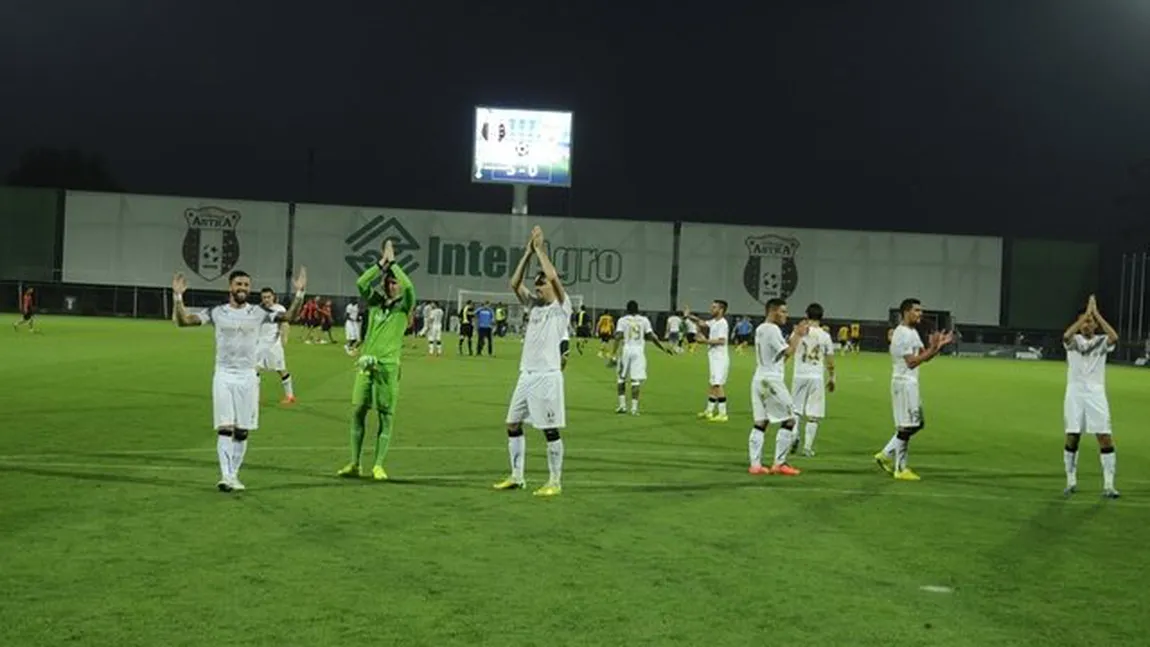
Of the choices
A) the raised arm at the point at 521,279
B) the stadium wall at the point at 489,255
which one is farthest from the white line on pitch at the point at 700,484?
the stadium wall at the point at 489,255

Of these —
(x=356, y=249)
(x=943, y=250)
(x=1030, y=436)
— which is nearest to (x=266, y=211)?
(x=356, y=249)

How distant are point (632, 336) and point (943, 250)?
2508 inches

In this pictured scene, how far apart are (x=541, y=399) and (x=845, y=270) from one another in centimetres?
7200

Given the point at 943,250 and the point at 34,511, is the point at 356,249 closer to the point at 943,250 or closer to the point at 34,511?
the point at 943,250

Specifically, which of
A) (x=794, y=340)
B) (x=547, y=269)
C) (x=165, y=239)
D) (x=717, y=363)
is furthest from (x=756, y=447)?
(x=165, y=239)

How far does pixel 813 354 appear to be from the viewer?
17.0 metres

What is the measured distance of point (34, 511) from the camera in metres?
10.2

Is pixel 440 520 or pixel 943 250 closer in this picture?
pixel 440 520

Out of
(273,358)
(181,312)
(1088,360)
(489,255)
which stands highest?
(489,255)

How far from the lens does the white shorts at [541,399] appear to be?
12.0 metres

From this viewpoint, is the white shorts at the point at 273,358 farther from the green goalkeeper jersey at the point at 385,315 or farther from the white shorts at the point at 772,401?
the white shorts at the point at 772,401

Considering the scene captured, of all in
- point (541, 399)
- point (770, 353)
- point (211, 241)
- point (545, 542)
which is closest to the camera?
point (545, 542)

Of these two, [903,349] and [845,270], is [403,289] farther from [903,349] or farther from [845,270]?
[845,270]

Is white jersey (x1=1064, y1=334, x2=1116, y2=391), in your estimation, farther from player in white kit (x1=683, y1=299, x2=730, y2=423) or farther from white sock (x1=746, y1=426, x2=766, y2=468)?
player in white kit (x1=683, y1=299, x2=730, y2=423)
